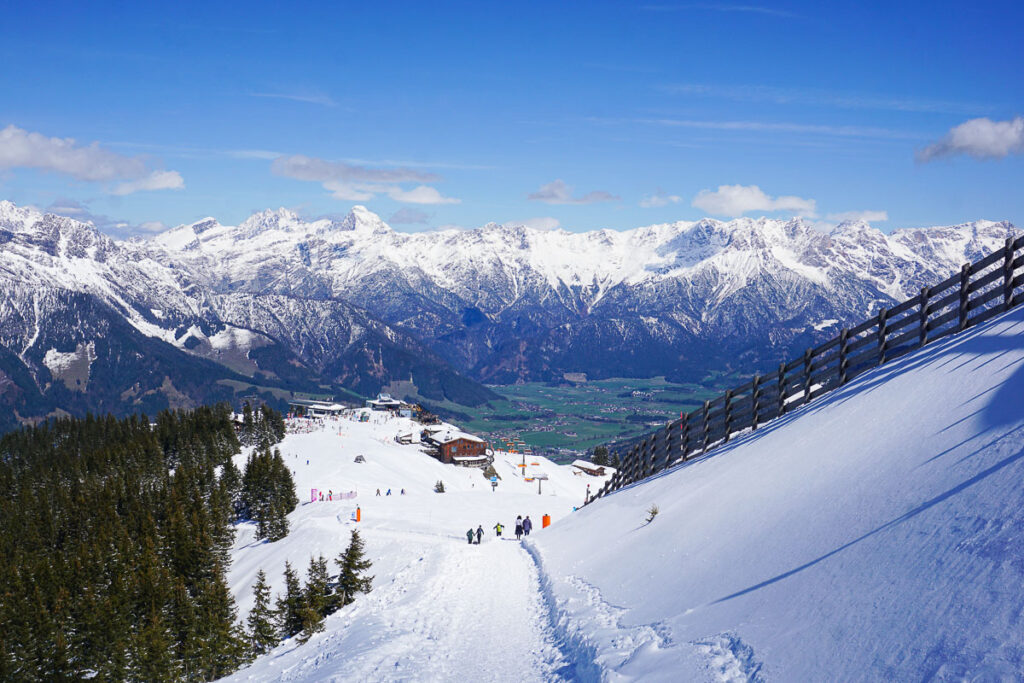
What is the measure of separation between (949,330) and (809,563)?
14.4 metres

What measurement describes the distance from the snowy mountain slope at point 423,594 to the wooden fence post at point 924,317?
13207mm

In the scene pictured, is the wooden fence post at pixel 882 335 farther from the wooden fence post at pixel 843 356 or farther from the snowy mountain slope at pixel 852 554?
the snowy mountain slope at pixel 852 554

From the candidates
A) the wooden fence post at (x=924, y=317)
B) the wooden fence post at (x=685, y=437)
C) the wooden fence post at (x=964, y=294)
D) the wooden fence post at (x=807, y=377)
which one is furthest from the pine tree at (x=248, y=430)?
the wooden fence post at (x=964, y=294)

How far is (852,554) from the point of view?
33.5 ft

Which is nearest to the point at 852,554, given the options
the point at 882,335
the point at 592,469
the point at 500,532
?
the point at 882,335

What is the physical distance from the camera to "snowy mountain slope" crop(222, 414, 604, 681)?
51.4 ft

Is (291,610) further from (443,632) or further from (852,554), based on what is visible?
(852,554)

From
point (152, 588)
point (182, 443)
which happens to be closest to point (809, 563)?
A: point (152, 588)

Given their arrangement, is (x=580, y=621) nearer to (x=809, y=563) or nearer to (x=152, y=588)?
(x=809, y=563)

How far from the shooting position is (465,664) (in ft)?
50.0

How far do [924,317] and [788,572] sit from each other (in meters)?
13.2

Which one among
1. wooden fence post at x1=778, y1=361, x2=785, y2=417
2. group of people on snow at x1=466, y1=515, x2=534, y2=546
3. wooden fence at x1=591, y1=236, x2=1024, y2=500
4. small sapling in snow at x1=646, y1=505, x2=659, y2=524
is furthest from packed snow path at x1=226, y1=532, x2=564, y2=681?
wooden fence post at x1=778, y1=361, x2=785, y2=417

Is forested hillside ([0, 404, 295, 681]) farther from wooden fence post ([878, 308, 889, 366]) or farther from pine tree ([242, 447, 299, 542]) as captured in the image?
wooden fence post ([878, 308, 889, 366])

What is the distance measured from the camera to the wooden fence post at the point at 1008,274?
18.8m
